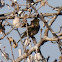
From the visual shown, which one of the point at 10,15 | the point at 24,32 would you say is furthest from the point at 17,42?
the point at 10,15

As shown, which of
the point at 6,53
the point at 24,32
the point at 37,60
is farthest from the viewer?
the point at 6,53

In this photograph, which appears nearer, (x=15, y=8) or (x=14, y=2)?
(x=14, y=2)

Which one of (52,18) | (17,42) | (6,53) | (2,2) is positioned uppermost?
(2,2)

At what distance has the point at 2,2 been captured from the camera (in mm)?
3277

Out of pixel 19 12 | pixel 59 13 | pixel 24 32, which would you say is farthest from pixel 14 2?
pixel 59 13

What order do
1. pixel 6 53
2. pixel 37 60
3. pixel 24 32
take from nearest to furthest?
pixel 37 60 → pixel 24 32 → pixel 6 53

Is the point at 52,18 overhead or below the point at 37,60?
overhead

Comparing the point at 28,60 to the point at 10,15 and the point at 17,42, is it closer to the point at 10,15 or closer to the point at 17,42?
the point at 17,42

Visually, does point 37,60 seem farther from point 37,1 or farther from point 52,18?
point 37,1

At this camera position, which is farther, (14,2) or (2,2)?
(2,2)

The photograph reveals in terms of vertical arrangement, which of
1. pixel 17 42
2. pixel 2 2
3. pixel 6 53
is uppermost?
pixel 2 2

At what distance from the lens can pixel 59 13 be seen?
320 cm

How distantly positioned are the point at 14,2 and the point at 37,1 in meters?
0.46

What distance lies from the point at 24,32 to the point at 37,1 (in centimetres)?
56
